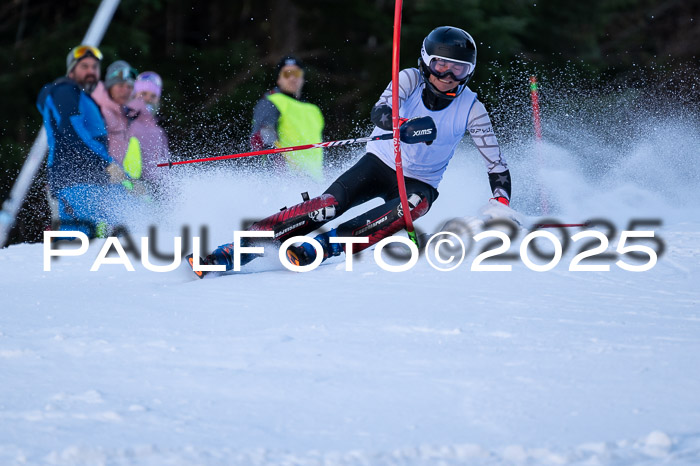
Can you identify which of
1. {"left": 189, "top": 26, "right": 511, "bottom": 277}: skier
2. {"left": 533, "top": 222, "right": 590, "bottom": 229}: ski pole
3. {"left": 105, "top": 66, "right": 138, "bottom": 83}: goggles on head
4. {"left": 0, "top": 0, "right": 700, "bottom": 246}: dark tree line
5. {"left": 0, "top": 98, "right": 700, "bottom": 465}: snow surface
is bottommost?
{"left": 0, "top": 98, "right": 700, "bottom": 465}: snow surface

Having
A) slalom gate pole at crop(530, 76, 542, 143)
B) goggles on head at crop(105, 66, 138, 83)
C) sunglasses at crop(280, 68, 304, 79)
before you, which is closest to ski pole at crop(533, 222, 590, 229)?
slalom gate pole at crop(530, 76, 542, 143)

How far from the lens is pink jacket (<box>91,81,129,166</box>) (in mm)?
7082

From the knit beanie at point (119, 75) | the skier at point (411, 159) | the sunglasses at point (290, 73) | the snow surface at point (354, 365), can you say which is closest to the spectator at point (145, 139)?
the knit beanie at point (119, 75)

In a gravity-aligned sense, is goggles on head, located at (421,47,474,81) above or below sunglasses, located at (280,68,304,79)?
below

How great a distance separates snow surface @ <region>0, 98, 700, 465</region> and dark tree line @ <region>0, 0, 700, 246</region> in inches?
259

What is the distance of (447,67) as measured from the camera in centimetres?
536

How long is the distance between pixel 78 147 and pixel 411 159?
2.40m

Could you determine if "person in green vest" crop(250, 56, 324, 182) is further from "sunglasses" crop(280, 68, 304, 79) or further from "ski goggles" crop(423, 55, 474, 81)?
"ski goggles" crop(423, 55, 474, 81)

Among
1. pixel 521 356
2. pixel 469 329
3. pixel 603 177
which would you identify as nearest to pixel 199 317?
pixel 469 329

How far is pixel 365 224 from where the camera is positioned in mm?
5449

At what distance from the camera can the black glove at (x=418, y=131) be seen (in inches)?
205

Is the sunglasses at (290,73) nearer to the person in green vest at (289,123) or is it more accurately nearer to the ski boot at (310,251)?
the person in green vest at (289,123)

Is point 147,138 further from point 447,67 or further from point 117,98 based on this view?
point 447,67

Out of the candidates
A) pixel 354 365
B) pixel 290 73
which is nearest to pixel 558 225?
pixel 290 73
